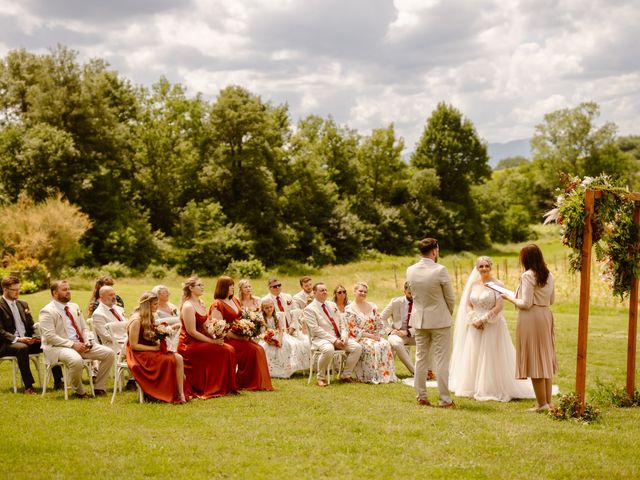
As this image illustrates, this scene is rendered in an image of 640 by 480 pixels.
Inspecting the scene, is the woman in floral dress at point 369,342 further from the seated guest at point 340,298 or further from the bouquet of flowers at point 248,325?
the bouquet of flowers at point 248,325

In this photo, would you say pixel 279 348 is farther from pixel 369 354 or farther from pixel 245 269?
pixel 245 269

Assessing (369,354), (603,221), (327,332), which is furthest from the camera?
(327,332)

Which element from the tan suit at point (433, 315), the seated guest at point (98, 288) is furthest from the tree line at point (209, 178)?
the tan suit at point (433, 315)

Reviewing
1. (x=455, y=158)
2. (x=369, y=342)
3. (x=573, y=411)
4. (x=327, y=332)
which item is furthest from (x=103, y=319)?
(x=455, y=158)

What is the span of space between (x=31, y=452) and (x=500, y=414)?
554 cm

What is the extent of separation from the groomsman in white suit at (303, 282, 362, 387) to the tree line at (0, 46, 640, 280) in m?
21.5

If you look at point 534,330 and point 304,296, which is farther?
point 304,296

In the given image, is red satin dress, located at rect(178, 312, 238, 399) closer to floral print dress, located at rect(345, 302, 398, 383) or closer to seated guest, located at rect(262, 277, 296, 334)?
seated guest, located at rect(262, 277, 296, 334)

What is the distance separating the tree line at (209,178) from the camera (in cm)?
3934

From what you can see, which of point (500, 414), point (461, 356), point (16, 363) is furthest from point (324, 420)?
point (16, 363)

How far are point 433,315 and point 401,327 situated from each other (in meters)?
A: 3.42

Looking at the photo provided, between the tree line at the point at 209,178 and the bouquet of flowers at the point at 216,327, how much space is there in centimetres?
2172

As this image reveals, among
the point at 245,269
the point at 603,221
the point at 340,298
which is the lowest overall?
the point at 245,269

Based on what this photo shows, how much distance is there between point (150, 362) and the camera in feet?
31.3
